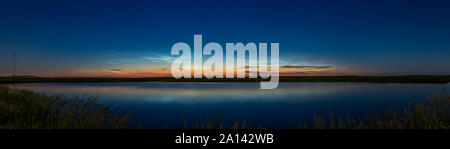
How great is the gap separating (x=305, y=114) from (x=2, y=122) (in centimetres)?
1635
